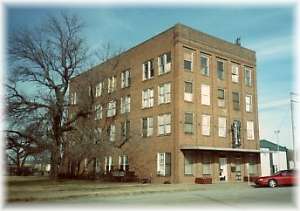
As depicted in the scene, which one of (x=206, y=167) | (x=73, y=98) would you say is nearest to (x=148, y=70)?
(x=73, y=98)

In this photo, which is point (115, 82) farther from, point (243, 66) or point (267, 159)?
point (267, 159)

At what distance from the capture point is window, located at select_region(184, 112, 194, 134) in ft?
110

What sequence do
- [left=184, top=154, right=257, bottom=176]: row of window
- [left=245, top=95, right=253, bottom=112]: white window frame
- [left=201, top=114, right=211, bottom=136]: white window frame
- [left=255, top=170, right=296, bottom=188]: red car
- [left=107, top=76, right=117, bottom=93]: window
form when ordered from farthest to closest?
[left=107, top=76, right=117, bottom=93]: window → [left=245, top=95, right=253, bottom=112]: white window frame → [left=201, top=114, right=211, bottom=136]: white window frame → [left=184, top=154, right=257, bottom=176]: row of window → [left=255, top=170, right=296, bottom=188]: red car

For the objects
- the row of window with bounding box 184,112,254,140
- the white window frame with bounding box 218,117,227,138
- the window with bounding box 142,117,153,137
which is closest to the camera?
the row of window with bounding box 184,112,254,140

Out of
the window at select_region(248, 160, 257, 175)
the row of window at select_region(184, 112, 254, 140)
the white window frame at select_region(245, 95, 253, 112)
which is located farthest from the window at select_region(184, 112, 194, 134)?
the window at select_region(248, 160, 257, 175)

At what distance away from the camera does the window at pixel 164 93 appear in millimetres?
34594

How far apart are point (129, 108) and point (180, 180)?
1120 centimetres

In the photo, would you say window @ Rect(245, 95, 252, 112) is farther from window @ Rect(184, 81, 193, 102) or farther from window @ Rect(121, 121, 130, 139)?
window @ Rect(121, 121, 130, 139)

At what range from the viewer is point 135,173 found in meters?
37.0

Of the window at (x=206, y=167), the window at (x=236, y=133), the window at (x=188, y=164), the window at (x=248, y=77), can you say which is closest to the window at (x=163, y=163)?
the window at (x=188, y=164)

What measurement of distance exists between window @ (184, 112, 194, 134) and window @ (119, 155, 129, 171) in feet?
26.8

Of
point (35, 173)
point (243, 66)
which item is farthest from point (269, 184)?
point (35, 173)

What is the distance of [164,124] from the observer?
114 ft

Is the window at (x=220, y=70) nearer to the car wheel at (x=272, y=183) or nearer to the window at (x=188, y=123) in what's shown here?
the window at (x=188, y=123)
